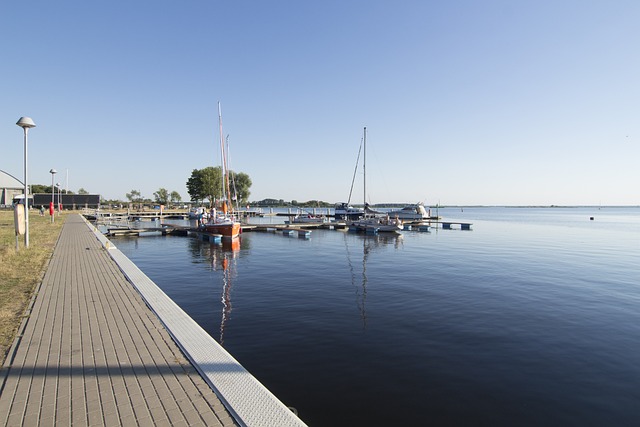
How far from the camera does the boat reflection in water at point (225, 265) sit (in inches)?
456

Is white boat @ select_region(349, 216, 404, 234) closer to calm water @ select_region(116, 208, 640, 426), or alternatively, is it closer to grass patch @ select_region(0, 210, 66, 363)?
calm water @ select_region(116, 208, 640, 426)

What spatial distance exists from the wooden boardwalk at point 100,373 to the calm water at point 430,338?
205 cm

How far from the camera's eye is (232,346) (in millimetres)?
8703

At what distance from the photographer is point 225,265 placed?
21359 mm

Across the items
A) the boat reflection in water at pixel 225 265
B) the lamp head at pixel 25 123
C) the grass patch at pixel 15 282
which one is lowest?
the boat reflection in water at pixel 225 265

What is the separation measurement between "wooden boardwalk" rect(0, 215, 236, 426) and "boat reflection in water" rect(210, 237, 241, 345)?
2.75 meters

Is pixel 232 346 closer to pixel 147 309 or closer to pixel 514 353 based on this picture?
pixel 147 309

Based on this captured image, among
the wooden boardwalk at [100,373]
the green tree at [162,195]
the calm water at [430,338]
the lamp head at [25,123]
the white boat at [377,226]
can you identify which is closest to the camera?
the wooden boardwalk at [100,373]

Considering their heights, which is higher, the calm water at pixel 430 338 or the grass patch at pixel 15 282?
the grass patch at pixel 15 282

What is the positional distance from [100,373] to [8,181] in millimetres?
124623

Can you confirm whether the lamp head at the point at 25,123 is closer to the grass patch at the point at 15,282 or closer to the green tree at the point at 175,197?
the grass patch at the point at 15,282

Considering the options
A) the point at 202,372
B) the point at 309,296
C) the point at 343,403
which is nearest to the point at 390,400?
the point at 343,403

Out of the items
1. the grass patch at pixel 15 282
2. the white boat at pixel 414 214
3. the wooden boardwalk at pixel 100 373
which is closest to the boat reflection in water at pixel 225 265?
the wooden boardwalk at pixel 100 373

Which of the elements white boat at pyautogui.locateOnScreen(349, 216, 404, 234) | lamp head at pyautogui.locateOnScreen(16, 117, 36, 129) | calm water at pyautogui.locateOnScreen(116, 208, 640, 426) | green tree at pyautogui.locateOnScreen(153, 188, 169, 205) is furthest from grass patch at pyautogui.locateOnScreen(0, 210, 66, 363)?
green tree at pyautogui.locateOnScreen(153, 188, 169, 205)
